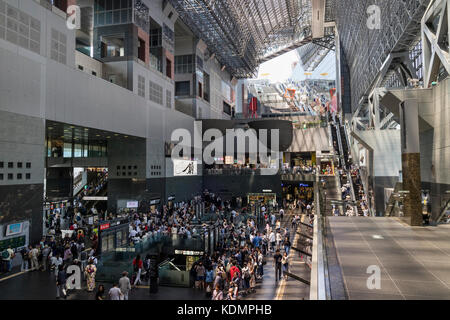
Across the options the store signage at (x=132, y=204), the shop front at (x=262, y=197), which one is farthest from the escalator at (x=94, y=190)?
the shop front at (x=262, y=197)

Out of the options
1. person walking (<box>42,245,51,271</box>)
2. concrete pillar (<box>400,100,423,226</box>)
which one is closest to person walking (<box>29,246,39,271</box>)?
person walking (<box>42,245,51,271</box>)

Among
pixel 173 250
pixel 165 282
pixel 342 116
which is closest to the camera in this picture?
pixel 165 282

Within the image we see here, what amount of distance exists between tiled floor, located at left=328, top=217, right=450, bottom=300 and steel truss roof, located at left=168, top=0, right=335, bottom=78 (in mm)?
29204

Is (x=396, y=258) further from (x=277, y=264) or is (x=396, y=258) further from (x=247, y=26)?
(x=247, y=26)

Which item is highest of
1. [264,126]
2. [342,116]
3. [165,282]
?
[342,116]

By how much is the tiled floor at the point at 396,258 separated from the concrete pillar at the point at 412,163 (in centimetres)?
62

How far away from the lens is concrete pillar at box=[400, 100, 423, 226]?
12086 mm

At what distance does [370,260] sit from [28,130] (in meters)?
16.4

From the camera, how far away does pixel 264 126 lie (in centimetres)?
4500

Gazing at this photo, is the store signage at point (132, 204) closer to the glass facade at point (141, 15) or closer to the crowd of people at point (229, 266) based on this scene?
the crowd of people at point (229, 266)

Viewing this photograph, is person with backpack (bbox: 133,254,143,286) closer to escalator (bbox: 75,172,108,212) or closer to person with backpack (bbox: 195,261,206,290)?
person with backpack (bbox: 195,261,206,290)

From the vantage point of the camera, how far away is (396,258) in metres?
7.71
